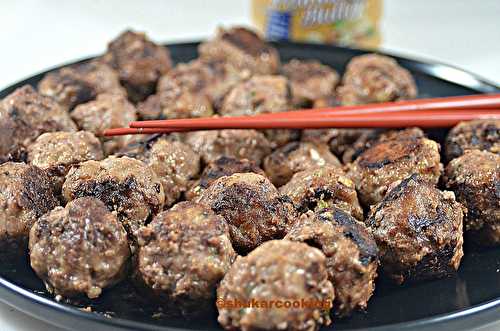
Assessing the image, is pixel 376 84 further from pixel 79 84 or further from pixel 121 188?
pixel 121 188

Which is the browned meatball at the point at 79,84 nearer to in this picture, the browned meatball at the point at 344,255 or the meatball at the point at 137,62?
the meatball at the point at 137,62

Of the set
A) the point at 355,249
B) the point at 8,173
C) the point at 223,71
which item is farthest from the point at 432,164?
the point at 8,173

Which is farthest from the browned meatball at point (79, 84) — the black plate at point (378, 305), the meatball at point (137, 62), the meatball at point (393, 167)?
the meatball at point (393, 167)

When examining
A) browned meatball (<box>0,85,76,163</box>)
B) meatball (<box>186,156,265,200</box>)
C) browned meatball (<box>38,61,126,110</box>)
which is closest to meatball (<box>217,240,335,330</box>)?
meatball (<box>186,156,265,200</box>)

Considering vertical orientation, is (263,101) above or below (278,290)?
above

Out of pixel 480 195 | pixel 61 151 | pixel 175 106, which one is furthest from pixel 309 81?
pixel 61 151

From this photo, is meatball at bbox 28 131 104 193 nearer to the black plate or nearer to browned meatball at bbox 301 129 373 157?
the black plate

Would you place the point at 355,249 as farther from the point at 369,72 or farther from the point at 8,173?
the point at 369,72
